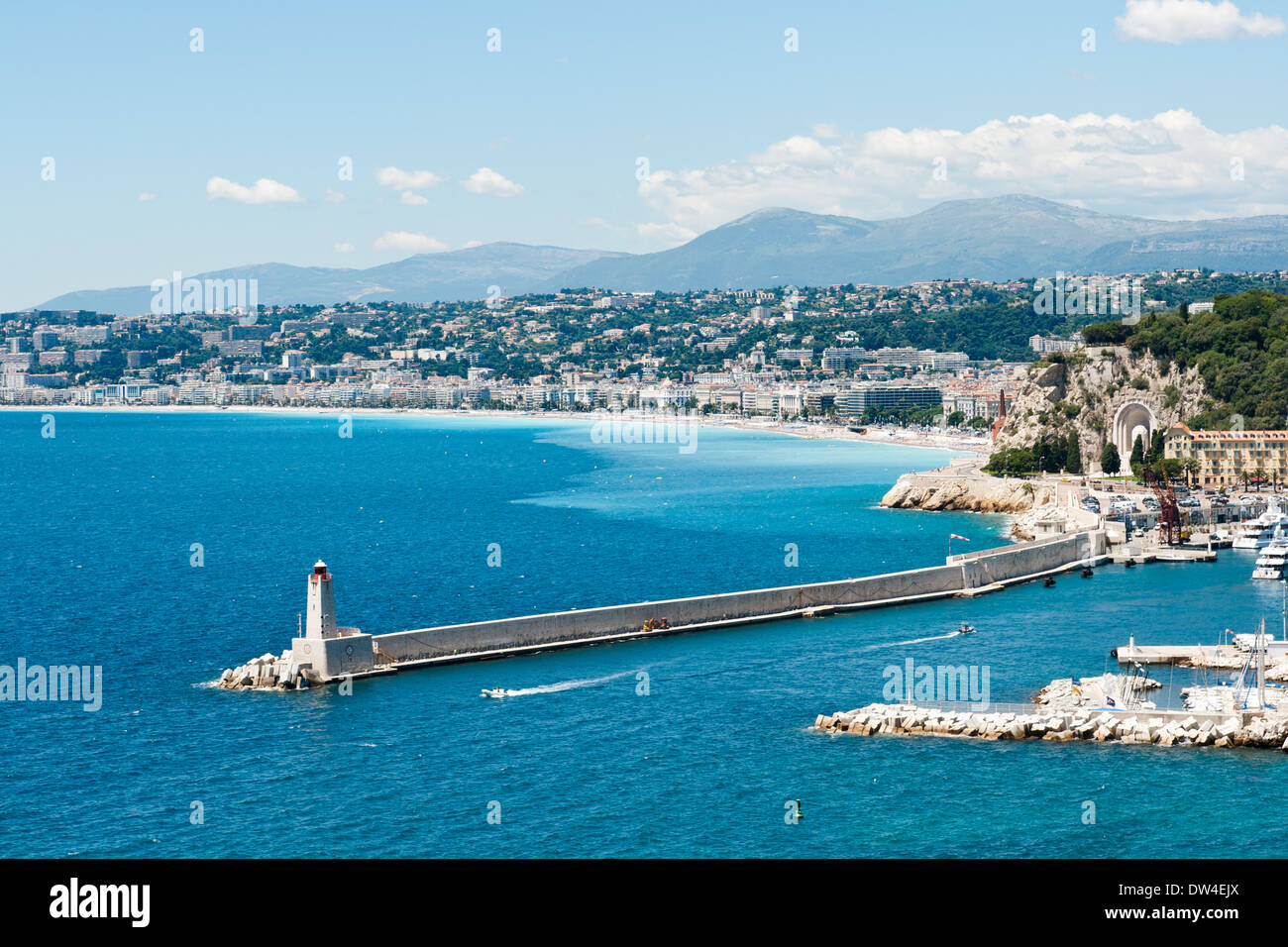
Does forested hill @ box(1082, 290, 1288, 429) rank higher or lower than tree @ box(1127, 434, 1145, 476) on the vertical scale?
higher

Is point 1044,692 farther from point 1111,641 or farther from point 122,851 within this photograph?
point 122,851

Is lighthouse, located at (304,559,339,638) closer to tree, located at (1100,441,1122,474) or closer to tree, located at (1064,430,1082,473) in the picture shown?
tree, located at (1100,441,1122,474)

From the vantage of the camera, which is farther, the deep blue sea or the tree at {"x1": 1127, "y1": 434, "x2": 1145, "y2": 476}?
the tree at {"x1": 1127, "y1": 434, "x2": 1145, "y2": 476}

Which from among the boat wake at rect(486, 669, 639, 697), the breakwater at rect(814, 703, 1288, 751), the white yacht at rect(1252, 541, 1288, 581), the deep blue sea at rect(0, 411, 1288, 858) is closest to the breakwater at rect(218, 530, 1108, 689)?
the deep blue sea at rect(0, 411, 1288, 858)

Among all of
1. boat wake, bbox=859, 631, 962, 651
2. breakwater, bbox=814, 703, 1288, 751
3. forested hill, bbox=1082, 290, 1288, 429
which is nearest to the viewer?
breakwater, bbox=814, 703, 1288, 751

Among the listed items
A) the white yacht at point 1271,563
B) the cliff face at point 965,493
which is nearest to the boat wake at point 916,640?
the white yacht at point 1271,563

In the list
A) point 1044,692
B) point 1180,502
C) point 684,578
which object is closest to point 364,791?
point 1044,692

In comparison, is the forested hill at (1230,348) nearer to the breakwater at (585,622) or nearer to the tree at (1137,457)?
the tree at (1137,457)
